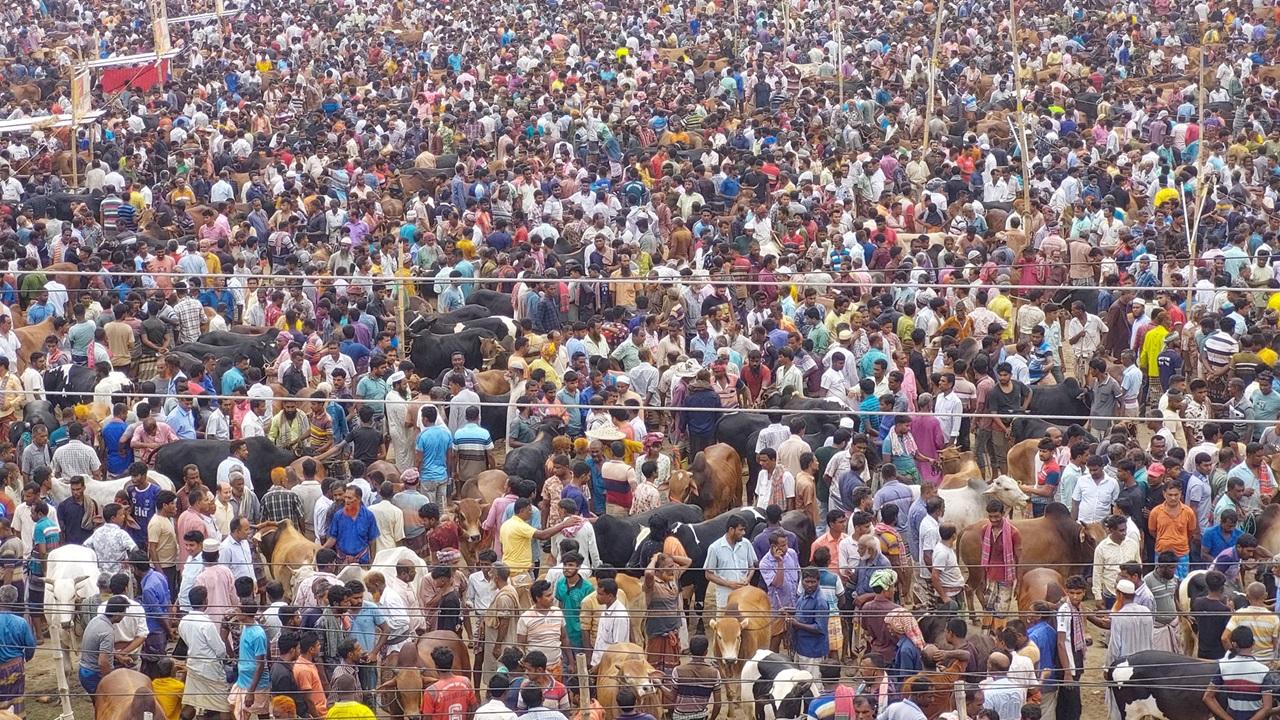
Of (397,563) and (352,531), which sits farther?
(352,531)

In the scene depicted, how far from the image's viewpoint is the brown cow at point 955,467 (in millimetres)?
13820

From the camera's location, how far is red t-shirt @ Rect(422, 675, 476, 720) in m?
10.9

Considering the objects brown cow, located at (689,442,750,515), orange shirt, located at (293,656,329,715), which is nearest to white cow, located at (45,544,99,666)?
orange shirt, located at (293,656,329,715)

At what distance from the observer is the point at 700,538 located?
1310cm

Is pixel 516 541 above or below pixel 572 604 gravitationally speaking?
above

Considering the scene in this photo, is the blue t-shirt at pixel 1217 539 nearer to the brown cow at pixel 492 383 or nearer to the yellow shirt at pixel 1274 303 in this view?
the yellow shirt at pixel 1274 303

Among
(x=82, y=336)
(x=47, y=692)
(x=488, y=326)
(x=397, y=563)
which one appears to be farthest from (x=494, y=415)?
(x=47, y=692)

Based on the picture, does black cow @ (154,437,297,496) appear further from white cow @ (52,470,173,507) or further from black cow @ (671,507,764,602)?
black cow @ (671,507,764,602)

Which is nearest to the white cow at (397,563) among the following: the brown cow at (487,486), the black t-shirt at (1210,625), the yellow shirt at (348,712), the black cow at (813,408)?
the brown cow at (487,486)

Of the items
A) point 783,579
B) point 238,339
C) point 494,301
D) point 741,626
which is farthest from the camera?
point 494,301

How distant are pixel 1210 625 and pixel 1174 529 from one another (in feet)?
4.20

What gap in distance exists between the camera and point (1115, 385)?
50.3 ft

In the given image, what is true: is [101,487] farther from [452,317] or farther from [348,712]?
[452,317]

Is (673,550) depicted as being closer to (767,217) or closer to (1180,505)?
(1180,505)
